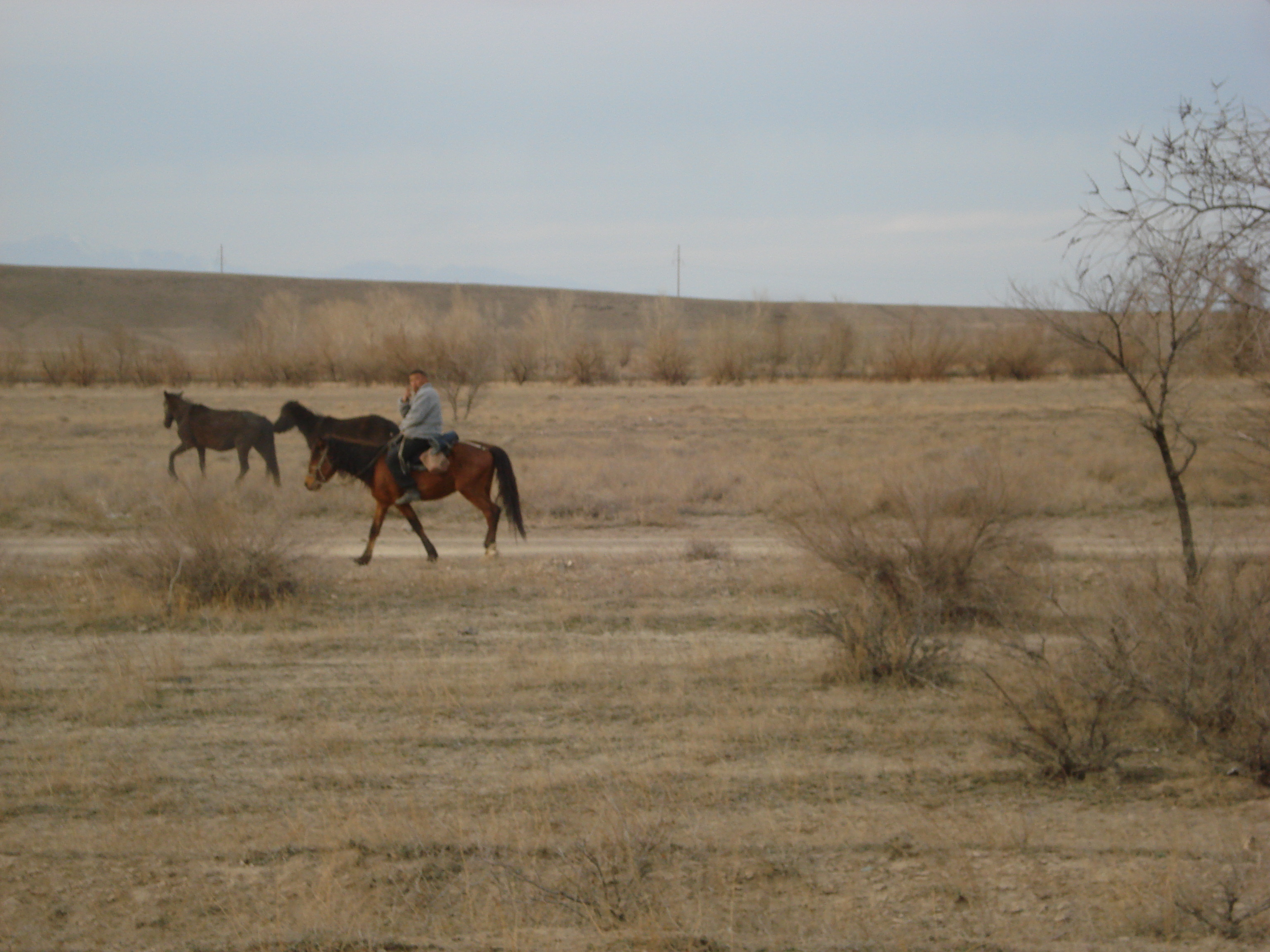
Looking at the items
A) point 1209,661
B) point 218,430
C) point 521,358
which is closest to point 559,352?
point 521,358

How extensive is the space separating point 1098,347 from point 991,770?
512 centimetres

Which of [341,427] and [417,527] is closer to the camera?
[417,527]

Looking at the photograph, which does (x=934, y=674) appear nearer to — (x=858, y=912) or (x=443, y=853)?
(x=858, y=912)

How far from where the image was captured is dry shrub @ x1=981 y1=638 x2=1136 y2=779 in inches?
227

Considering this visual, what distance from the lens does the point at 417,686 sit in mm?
7375

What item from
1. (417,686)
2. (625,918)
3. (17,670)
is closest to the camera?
(625,918)

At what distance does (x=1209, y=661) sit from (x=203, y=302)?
129432mm

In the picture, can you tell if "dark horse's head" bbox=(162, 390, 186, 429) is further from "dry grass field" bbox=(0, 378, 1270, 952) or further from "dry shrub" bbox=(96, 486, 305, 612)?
"dry shrub" bbox=(96, 486, 305, 612)

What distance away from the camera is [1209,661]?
5.95m

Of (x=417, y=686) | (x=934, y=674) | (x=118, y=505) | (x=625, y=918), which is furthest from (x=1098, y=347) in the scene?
(x=118, y=505)

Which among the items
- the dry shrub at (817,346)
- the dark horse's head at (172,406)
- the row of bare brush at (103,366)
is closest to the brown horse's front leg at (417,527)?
the dark horse's head at (172,406)

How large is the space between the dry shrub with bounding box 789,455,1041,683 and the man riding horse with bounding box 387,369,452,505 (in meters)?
4.01

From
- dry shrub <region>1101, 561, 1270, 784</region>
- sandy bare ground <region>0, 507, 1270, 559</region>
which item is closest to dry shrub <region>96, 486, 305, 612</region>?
sandy bare ground <region>0, 507, 1270, 559</region>

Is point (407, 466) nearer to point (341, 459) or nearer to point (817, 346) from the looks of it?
point (341, 459)
